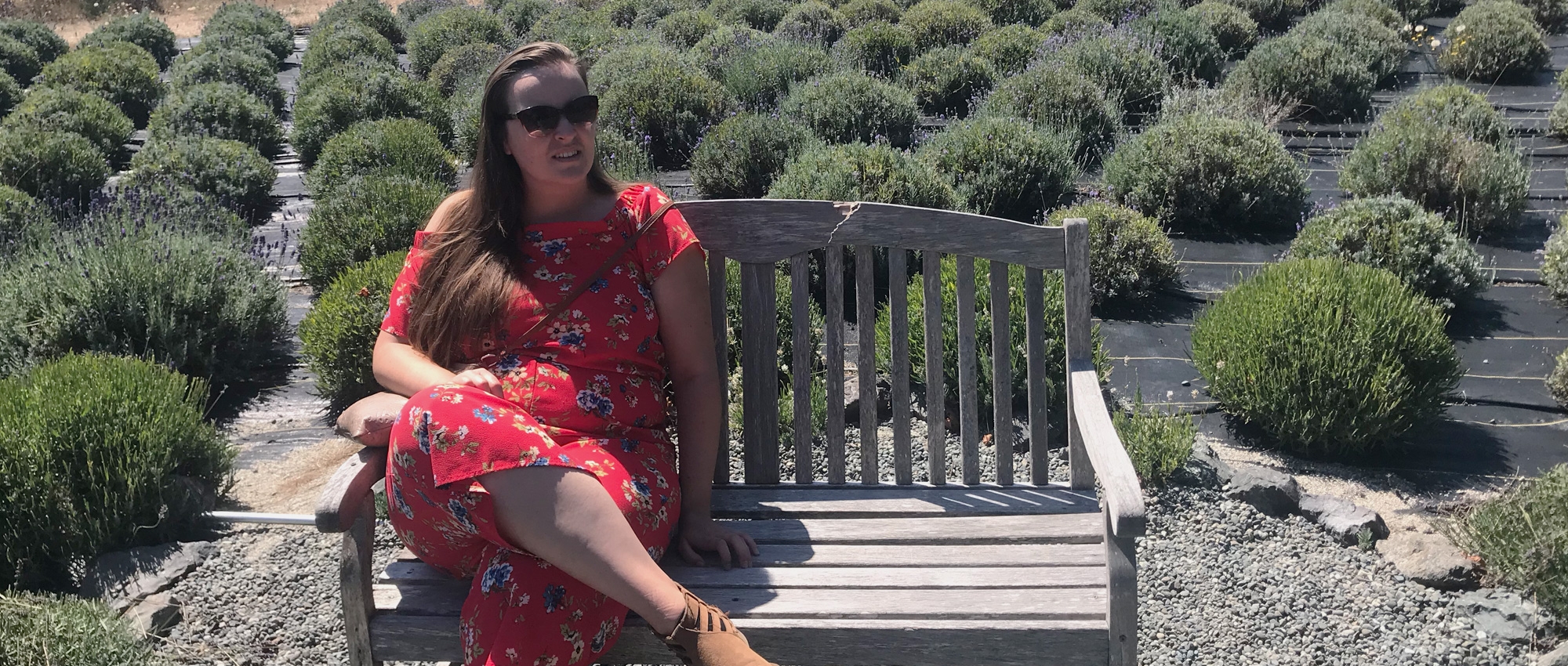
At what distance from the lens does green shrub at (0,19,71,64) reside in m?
15.7

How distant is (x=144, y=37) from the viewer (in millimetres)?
16297

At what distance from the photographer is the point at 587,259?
2475mm

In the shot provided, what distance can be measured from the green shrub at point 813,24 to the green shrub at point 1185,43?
294cm

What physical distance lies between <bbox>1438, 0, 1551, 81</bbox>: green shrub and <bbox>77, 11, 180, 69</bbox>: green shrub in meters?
15.4

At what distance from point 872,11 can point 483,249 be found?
9.97 meters

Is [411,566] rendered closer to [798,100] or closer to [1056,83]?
[798,100]

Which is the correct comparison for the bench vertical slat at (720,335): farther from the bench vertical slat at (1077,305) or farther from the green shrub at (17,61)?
the green shrub at (17,61)

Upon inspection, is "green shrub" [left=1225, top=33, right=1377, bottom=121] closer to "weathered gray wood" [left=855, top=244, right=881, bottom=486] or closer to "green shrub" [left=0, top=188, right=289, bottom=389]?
"weathered gray wood" [left=855, top=244, right=881, bottom=486]

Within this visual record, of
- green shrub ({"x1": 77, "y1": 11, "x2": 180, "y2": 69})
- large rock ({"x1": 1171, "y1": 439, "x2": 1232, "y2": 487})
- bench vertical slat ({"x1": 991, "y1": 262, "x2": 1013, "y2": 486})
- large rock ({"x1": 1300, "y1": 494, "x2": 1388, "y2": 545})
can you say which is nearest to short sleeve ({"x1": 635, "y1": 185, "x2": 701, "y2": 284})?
bench vertical slat ({"x1": 991, "y1": 262, "x2": 1013, "y2": 486})

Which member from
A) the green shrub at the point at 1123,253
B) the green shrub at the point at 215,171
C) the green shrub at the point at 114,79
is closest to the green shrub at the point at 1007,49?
the green shrub at the point at 1123,253

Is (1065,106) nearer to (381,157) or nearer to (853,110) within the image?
(853,110)

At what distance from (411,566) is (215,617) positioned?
115 cm

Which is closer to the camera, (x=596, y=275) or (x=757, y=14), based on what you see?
(x=596, y=275)

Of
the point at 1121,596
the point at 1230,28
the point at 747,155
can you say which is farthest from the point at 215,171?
the point at 1230,28
